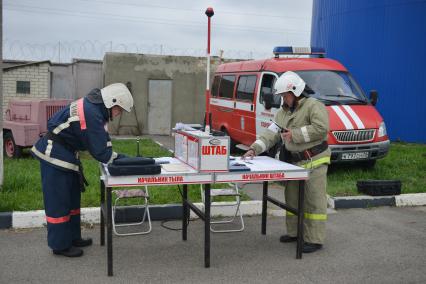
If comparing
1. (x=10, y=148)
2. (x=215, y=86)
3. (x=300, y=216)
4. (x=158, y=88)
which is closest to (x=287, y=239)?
(x=300, y=216)

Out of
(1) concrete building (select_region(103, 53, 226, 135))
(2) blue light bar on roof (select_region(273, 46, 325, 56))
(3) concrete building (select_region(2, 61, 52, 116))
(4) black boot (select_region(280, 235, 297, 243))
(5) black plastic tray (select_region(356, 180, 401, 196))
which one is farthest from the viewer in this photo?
(1) concrete building (select_region(103, 53, 226, 135))

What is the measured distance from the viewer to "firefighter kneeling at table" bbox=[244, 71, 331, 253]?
530 cm

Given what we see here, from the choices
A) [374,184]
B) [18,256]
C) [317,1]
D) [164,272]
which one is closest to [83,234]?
[18,256]

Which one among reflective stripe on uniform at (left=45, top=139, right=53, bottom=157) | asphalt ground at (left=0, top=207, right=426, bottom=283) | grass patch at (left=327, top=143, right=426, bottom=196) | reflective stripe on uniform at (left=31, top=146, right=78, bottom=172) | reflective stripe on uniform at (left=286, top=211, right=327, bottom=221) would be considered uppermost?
reflective stripe on uniform at (left=45, top=139, right=53, bottom=157)

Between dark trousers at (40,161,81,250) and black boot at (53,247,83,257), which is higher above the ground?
dark trousers at (40,161,81,250)

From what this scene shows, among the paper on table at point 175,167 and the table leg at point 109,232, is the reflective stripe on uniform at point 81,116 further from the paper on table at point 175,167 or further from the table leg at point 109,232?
the paper on table at point 175,167

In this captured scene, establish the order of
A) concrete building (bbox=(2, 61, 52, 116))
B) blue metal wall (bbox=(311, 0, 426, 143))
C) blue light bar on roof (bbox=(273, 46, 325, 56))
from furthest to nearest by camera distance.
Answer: concrete building (bbox=(2, 61, 52, 116)) < blue metal wall (bbox=(311, 0, 426, 143)) < blue light bar on roof (bbox=(273, 46, 325, 56))

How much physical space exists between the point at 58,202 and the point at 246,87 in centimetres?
686

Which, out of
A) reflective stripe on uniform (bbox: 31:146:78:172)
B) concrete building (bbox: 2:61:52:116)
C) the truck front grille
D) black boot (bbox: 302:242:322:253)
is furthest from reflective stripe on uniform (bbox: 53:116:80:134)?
concrete building (bbox: 2:61:52:116)

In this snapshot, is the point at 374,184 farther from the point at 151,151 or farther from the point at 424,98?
the point at 424,98

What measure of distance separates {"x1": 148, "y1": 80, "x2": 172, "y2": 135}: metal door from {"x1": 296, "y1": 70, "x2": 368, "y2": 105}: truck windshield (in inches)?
352

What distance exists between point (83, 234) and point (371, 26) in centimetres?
1272

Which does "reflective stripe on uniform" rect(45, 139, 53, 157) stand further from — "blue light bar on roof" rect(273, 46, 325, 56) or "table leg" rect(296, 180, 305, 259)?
"blue light bar on roof" rect(273, 46, 325, 56)

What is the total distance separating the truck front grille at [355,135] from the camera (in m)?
8.89
